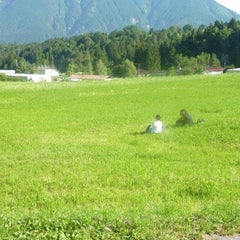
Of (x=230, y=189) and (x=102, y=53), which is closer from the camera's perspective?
(x=230, y=189)

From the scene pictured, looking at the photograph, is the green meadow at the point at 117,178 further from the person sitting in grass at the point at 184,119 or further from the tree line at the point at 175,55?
the tree line at the point at 175,55

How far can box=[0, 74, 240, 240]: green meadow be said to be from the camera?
241 inches

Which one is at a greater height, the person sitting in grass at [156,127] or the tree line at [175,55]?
the tree line at [175,55]

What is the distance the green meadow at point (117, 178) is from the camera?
6125mm

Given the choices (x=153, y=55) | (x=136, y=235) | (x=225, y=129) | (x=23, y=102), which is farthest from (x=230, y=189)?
(x=153, y=55)

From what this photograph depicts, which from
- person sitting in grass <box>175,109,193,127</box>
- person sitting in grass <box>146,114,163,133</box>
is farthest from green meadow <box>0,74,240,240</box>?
person sitting in grass <box>175,109,193,127</box>

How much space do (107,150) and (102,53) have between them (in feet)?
455

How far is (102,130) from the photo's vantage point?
19.8 metres

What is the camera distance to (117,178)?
35.2 ft

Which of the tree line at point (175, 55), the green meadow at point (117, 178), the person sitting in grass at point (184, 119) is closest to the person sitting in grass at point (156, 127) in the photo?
the green meadow at point (117, 178)

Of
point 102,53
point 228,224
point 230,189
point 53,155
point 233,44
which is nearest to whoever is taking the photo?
point 228,224

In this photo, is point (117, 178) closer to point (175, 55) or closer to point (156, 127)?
point (156, 127)

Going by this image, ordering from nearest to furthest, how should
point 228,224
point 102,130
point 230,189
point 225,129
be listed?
1. point 228,224
2. point 230,189
3. point 225,129
4. point 102,130

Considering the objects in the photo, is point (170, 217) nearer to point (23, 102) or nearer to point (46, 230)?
point (46, 230)
